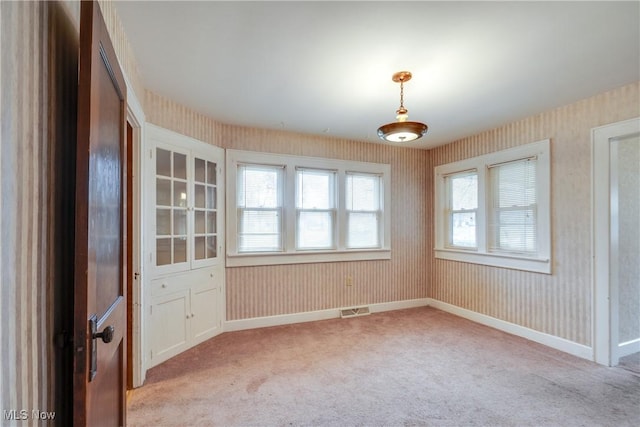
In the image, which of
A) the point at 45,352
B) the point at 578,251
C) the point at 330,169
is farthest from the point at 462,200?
the point at 45,352

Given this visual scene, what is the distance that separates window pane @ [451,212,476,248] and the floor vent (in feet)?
5.90

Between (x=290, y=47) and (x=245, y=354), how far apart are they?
2.92m

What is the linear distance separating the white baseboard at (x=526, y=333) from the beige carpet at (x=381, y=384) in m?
0.12

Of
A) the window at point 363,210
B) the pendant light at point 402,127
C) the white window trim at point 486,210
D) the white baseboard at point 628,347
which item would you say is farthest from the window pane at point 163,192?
the white baseboard at point 628,347

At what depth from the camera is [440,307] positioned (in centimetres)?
475

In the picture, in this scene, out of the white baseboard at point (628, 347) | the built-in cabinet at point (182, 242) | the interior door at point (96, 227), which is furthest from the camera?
the white baseboard at point (628, 347)

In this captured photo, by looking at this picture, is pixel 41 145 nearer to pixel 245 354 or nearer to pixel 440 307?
pixel 245 354

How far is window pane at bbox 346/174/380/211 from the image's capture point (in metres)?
4.53

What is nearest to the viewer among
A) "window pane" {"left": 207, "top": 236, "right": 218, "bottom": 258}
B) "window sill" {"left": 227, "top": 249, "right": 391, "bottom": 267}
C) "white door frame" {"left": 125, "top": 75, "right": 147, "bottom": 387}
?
"white door frame" {"left": 125, "top": 75, "right": 147, "bottom": 387}

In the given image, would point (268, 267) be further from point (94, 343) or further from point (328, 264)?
point (94, 343)

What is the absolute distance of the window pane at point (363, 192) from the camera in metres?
4.53

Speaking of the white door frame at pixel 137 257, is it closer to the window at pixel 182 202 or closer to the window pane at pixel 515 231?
the window at pixel 182 202

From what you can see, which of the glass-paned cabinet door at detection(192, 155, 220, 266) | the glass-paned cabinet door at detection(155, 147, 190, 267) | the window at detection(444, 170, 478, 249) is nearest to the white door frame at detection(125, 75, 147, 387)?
the glass-paned cabinet door at detection(155, 147, 190, 267)

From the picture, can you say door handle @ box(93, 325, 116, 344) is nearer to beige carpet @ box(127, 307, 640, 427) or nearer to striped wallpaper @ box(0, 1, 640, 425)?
striped wallpaper @ box(0, 1, 640, 425)
